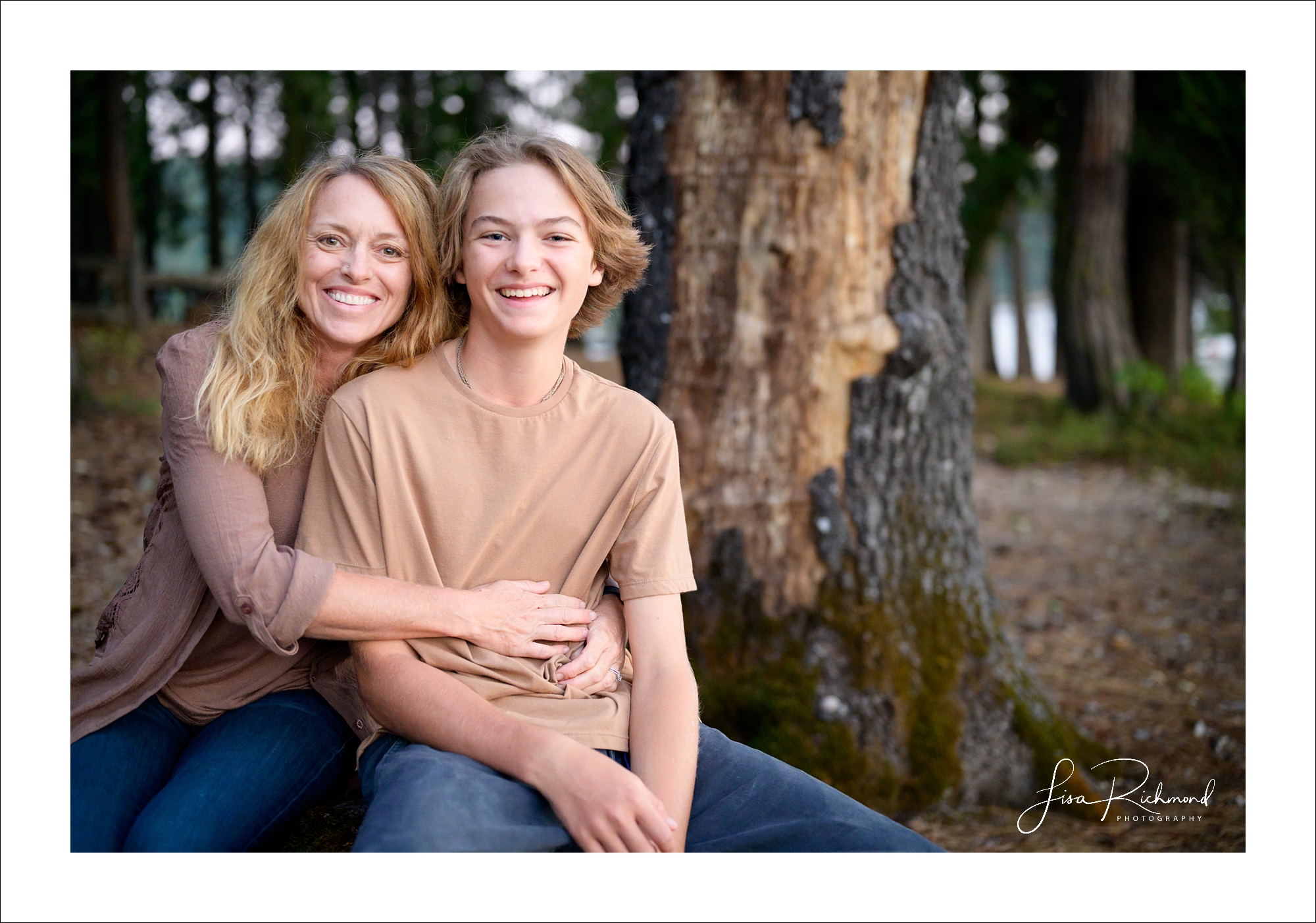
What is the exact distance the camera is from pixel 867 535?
351 centimetres

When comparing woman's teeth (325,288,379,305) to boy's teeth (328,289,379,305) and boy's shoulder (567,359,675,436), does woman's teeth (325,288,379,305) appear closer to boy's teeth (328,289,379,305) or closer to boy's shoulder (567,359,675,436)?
boy's teeth (328,289,379,305)

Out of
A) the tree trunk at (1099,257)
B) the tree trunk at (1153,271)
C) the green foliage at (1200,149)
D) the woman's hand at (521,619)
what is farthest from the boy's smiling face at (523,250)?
the tree trunk at (1153,271)

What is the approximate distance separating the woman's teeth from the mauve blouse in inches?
11.0

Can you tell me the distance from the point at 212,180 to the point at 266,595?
16.0 m

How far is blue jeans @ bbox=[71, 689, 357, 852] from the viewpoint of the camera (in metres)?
2.11

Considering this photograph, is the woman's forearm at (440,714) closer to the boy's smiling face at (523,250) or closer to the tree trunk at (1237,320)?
the boy's smiling face at (523,250)

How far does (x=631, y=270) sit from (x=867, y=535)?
1441 millimetres

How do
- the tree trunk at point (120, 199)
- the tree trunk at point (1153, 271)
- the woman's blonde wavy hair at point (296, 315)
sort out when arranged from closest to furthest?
the woman's blonde wavy hair at point (296, 315)
the tree trunk at point (120, 199)
the tree trunk at point (1153, 271)

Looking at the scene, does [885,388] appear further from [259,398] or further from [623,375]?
[259,398]

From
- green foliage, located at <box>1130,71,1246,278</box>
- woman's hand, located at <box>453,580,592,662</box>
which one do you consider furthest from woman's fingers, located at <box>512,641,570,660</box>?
green foliage, located at <box>1130,71,1246,278</box>

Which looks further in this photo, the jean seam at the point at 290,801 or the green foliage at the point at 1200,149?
the green foliage at the point at 1200,149

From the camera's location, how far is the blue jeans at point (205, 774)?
211 cm

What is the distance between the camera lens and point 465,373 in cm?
231

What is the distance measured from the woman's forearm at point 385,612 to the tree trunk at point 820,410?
4.88ft
